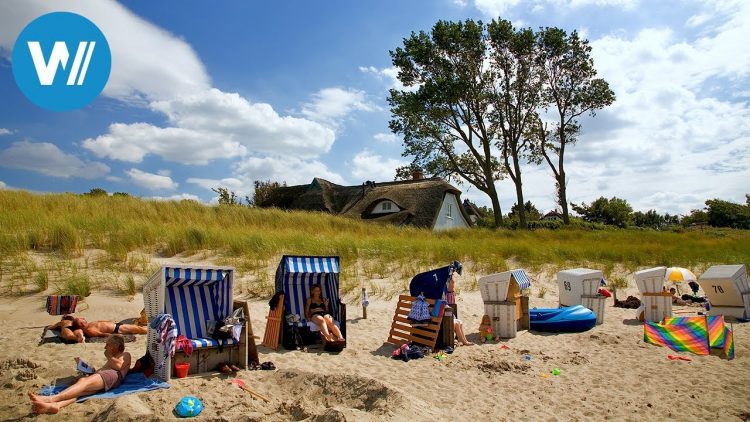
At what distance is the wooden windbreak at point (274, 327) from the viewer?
741 centimetres

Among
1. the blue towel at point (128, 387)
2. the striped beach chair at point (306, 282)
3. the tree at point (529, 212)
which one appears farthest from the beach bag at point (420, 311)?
the tree at point (529, 212)

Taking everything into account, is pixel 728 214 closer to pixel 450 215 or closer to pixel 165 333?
pixel 450 215

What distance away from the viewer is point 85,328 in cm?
695

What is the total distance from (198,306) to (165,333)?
0.98 m

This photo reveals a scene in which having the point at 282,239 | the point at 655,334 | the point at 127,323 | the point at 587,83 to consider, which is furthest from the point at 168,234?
the point at 587,83

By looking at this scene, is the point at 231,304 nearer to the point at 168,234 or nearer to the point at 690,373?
the point at 690,373

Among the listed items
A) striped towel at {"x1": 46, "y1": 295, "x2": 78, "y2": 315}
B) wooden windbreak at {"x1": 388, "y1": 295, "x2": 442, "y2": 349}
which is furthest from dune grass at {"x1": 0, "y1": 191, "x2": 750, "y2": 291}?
wooden windbreak at {"x1": 388, "y1": 295, "x2": 442, "y2": 349}

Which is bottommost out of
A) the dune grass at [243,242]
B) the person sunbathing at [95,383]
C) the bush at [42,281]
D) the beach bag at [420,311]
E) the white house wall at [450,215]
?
the person sunbathing at [95,383]

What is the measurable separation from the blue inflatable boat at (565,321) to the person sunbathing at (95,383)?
7.16 meters

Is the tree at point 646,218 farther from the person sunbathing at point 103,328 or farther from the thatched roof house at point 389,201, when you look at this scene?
the person sunbathing at point 103,328

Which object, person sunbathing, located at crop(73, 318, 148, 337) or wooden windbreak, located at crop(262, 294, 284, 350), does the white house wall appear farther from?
person sunbathing, located at crop(73, 318, 148, 337)

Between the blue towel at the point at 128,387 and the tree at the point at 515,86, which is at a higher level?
the tree at the point at 515,86

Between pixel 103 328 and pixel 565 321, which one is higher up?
pixel 103 328

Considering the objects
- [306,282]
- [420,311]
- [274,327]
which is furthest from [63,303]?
[420,311]
